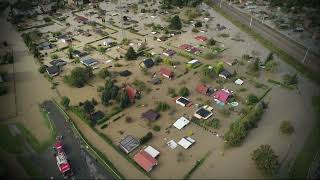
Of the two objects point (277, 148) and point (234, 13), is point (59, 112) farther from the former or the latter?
point (234, 13)

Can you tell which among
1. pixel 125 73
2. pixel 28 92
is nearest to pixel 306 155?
pixel 125 73

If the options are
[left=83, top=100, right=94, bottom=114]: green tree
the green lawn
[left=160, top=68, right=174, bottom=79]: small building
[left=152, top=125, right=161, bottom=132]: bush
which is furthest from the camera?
[left=160, top=68, right=174, bottom=79]: small building

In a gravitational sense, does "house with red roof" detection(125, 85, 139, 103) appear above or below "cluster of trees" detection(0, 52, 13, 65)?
below

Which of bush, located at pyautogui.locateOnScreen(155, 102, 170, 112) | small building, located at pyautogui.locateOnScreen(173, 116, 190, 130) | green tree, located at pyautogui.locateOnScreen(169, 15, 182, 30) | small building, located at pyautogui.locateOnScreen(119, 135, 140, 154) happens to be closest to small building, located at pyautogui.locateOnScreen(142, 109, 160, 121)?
bush, located at pyautogui.locateOnScreen(155, 102, 170, 112)

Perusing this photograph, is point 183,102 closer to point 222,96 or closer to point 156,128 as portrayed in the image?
point 222,96

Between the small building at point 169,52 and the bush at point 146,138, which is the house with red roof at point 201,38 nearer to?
the small building at point 169,52

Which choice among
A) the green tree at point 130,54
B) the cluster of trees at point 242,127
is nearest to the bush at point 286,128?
the cluster of trees at point 242,127

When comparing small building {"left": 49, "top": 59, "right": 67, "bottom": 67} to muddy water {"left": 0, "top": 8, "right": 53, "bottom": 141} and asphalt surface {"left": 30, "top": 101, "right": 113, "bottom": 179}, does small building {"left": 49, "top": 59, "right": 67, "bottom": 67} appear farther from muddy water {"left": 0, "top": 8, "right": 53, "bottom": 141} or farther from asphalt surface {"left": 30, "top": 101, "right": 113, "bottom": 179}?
asphalt surface {"left": 30, "top": 101, "right": 113, "bottom": 179}
